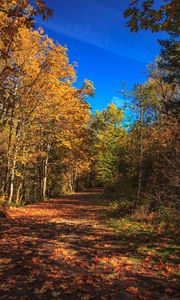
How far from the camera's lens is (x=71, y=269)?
18.4ft

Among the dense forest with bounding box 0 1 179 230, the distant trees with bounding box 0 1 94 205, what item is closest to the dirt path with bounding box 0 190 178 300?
the dense forest with bounding box 0 1 179 230

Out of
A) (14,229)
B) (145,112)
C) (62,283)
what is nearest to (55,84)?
(145,112)

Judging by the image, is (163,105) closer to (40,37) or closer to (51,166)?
(40,37)

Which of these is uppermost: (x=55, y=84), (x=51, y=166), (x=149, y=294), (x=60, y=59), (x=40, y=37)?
(x=40, y=37)

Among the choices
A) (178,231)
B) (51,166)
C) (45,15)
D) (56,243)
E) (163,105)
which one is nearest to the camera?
(45,15)

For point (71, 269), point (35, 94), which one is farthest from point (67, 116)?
point (71, 269)

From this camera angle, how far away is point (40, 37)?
13.8 metres

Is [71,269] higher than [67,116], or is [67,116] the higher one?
[67,116]

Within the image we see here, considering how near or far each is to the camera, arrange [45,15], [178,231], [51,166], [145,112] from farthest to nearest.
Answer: [51,166], [145,112], [178,231], [45,15]

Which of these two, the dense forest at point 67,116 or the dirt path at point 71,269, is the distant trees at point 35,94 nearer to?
the dense forest at point 67,116

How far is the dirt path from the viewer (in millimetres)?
4492

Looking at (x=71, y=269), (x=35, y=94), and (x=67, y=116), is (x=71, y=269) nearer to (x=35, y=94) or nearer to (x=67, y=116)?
(x=35, y=94)

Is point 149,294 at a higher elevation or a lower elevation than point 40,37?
lower

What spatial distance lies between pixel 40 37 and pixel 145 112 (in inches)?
288
